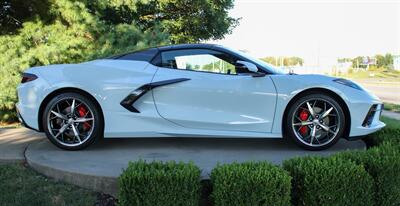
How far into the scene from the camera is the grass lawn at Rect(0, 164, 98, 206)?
355 centimetres

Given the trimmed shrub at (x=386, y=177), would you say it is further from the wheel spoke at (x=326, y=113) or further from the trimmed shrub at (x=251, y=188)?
the wheel spoke at (x=326, y=113)

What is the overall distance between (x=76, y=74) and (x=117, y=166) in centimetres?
125

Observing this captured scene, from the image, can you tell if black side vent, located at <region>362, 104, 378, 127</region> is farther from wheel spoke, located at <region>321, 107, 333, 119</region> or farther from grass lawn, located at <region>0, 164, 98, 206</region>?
grass lawn, located at <region>0, 164, 98, 206</region>

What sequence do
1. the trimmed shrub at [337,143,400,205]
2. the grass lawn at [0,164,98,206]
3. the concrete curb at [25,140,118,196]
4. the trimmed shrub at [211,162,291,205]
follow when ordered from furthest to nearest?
the concrete curb at [25,140,118,196]
the grass lawn at [0,164,98,206]
the trimmed shrub at [337,143,400,205]
the trimmed shrub at [211,162,291,205]

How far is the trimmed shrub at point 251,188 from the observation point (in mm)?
3104

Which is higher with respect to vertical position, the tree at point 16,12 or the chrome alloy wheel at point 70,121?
the tree at point 16,12

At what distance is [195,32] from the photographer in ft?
52.4

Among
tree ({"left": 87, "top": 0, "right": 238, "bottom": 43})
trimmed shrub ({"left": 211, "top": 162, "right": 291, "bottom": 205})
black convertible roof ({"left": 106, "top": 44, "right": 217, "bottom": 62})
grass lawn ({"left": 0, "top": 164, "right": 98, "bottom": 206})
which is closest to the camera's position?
trimmed shrub ({"left": 211, "top": 162, "right": 291, "bottom": 205})

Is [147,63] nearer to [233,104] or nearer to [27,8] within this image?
[233,104]

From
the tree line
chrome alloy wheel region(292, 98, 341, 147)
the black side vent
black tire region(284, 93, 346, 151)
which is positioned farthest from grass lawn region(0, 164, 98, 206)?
the tree line

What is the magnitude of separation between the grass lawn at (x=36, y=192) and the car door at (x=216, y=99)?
1.33m

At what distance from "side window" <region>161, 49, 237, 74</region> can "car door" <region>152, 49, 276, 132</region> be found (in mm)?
60

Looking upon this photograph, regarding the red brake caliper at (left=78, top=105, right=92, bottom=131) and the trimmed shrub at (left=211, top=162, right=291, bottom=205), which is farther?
the red brake caliper at (left=78, top=105, right=92, bottom=131)

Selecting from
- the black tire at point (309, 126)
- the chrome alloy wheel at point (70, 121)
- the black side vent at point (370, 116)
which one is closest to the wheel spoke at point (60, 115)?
the chrome alloy wheel at point (70, 121)
